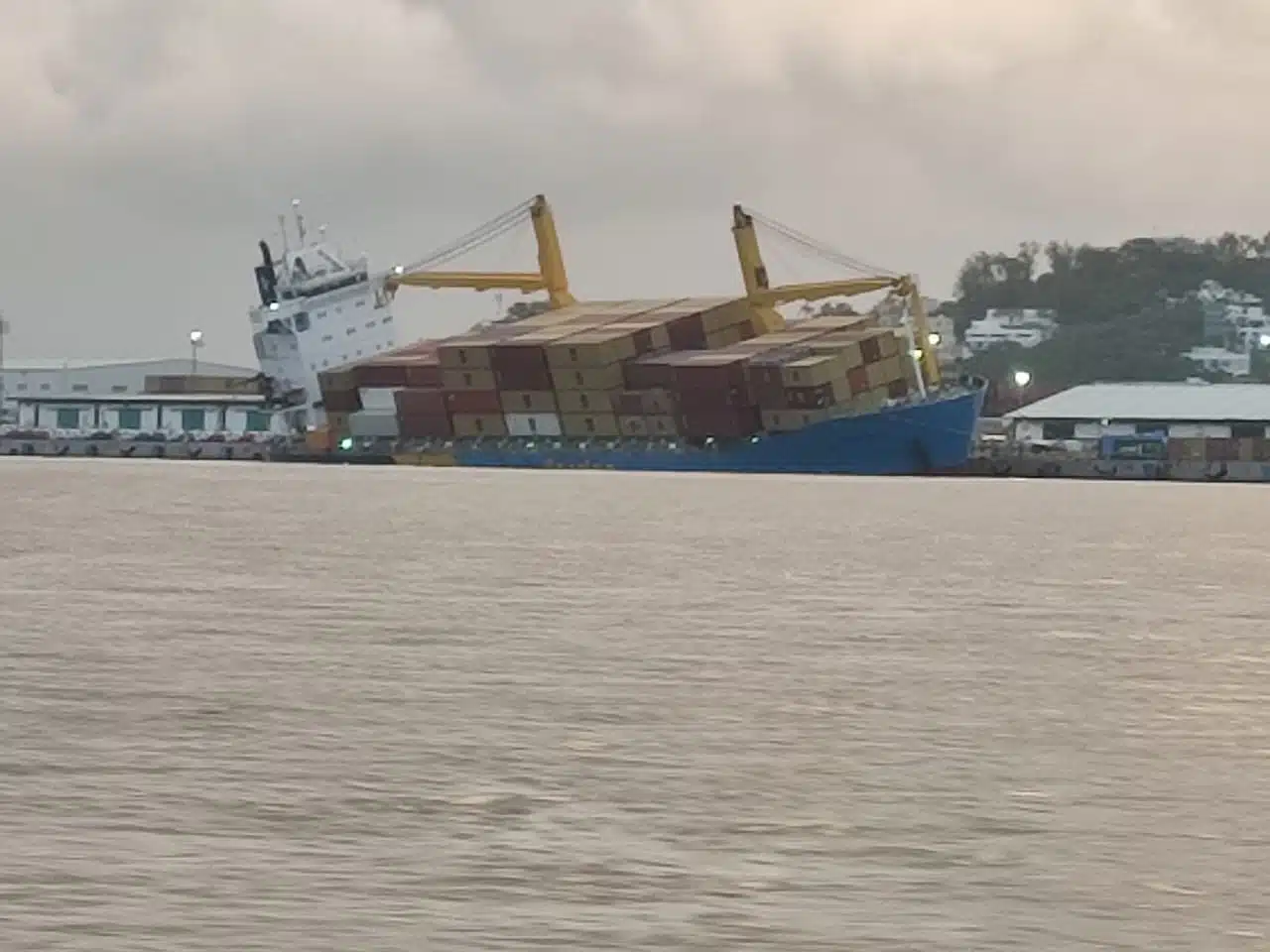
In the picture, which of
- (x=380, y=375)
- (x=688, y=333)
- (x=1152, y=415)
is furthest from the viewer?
(x=1152, y=415)

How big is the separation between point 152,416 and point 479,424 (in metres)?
28.6

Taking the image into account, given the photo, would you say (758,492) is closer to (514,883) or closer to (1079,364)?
(514,883)

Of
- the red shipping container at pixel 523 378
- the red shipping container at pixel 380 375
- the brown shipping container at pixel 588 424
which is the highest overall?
the red shipping container at pixel 380 375

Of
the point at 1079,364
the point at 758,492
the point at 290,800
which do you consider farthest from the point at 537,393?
the point at 1079,364

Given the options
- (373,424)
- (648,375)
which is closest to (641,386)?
(648,375)

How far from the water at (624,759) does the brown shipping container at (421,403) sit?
46656mm

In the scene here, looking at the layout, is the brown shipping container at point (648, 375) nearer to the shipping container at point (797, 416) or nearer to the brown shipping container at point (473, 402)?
the shipping container at point (797, 416)

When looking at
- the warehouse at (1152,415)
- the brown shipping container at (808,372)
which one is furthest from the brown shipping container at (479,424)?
the warehouse at (1152,415)

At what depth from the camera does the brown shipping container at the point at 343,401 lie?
8775 cm

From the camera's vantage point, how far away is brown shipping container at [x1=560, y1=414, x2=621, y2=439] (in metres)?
80.8

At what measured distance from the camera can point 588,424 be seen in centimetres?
8162

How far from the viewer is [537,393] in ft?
268

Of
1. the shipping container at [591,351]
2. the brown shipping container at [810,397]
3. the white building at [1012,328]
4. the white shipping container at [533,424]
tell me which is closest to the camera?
the brown shipping container at [810,397]

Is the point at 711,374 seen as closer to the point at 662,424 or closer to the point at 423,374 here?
the point at 662,424
